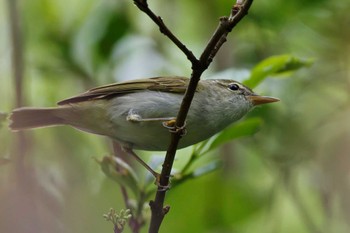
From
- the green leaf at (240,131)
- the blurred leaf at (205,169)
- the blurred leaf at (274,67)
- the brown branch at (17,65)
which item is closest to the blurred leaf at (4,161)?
the brown branch at (17,65)

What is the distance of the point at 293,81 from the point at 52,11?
1812 millimetres

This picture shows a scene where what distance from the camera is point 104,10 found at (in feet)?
16.3

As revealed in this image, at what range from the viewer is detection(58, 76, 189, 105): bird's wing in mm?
3539

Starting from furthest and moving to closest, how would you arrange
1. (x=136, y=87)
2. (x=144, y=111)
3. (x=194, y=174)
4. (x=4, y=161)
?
(x=136, y=87), (x=144, y=111), (x=194, y=174), (x=4, y=161)

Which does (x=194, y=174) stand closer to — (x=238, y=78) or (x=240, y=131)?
(x=240, y=131)

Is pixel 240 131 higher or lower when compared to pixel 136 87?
lower

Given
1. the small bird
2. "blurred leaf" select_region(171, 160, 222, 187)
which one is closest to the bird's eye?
the small bird

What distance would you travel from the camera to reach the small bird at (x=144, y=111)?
11.0 ft

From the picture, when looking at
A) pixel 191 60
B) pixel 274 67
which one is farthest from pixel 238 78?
pixel 191 60

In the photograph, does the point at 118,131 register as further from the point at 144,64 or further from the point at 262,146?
the point at 144,64

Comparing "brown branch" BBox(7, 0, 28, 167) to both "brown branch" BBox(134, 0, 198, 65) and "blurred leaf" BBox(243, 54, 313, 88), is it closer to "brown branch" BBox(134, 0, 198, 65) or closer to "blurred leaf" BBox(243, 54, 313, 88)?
"brown branch" BBox(134, 0, 198, 65)

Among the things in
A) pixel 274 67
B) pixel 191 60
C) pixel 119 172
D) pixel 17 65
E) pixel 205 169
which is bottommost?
pixel 205 169

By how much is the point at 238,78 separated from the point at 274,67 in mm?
395

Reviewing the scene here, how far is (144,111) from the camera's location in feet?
11.4
